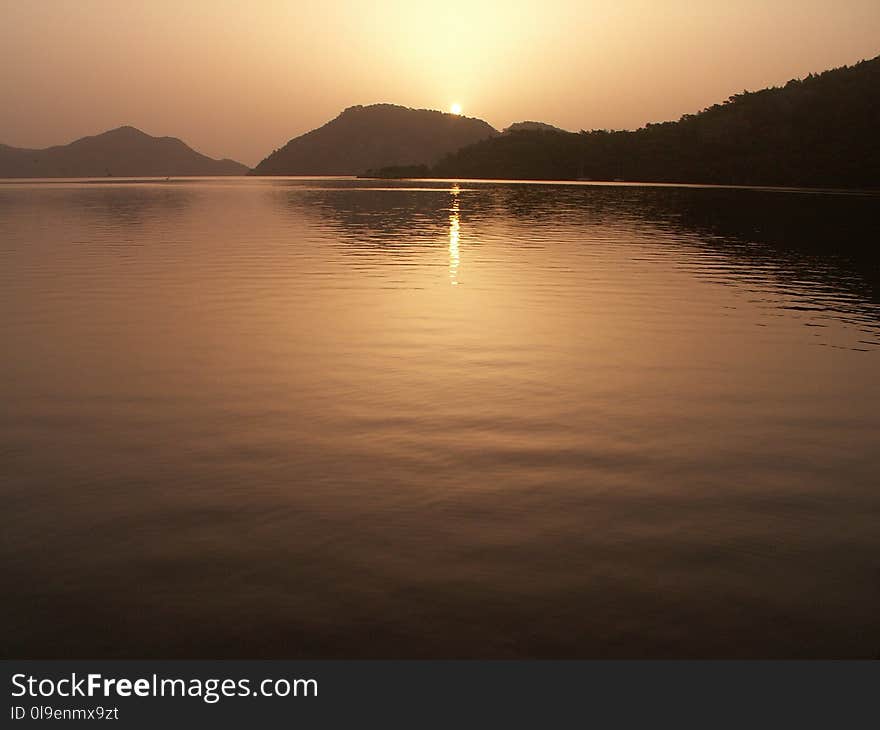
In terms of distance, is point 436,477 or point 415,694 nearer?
point 415,694

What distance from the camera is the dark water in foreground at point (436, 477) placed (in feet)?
27.1

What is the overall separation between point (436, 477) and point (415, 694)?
16.3 ft

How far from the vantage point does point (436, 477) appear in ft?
40.0

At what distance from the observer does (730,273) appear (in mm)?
41031

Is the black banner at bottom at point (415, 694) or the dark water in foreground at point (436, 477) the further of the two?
the dark water in foreground at point (436, 477)

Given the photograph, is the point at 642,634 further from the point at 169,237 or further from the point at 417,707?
the point at 169,237

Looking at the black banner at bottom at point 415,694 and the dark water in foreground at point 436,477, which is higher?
the dark water in foreground at point 436,477

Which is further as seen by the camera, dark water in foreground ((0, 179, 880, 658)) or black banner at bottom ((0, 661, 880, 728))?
dark water in foreground ((0, 179, 880, 658))

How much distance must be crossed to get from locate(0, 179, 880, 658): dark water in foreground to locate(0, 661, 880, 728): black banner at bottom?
0.72ft

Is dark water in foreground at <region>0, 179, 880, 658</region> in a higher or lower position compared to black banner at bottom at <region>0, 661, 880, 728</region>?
higher

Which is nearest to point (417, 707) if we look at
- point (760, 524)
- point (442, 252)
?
point (760, 524)

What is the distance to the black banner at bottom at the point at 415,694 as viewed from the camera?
24.1 ft

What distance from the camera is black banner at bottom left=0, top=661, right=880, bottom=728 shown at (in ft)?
24.1

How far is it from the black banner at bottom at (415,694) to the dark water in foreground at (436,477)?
0.22 m
